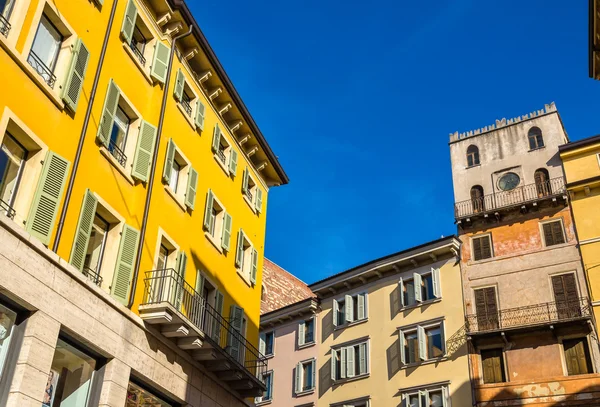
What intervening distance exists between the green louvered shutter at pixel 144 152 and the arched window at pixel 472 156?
2645 cm

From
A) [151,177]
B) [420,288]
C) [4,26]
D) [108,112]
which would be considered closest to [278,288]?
[420,288]

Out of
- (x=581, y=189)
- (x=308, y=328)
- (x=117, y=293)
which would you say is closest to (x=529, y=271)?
(x=581, y=189)

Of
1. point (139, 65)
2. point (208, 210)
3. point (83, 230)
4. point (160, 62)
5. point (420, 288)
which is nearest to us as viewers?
point (83, 230)

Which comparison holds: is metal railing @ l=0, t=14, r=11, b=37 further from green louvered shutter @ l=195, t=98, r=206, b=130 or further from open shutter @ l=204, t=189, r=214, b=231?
open shutter @ l=204, t=189, r=214, b=231

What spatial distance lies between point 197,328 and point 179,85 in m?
8.24

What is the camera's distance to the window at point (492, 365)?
109 ft

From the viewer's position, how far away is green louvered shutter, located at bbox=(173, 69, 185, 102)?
21.0m

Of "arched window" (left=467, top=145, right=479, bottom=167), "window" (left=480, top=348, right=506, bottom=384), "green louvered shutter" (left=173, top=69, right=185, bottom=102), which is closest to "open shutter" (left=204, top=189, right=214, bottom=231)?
"green louvered shutter" (left=173, top=69, right=185, bottom=102)

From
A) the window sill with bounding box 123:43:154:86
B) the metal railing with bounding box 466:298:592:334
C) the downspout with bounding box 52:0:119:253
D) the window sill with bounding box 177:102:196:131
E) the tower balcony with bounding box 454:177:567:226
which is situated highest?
the tower balcony with bounding box 454:177:567:226

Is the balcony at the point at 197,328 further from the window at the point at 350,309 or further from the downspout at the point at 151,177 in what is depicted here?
the window at the point at 350,309

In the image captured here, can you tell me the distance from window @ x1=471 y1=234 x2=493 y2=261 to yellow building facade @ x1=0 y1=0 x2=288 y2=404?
51.8 feet

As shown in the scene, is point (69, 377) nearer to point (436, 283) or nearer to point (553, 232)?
point (436, 283)

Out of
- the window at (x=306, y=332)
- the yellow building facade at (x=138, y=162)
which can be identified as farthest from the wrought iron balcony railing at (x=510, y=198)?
the yellow building facade at (x=138, y=162)

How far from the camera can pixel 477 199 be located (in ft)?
128
